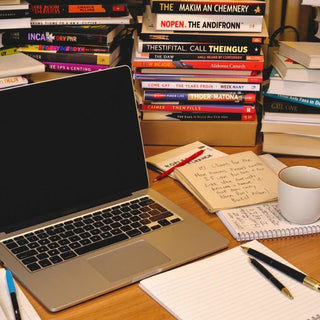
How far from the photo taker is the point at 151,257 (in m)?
0.95

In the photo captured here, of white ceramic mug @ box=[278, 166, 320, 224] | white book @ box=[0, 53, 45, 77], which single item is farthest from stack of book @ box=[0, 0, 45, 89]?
white ceramic mug @ box=[278, 166, 320, 224]

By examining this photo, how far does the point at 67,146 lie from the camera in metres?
1.07

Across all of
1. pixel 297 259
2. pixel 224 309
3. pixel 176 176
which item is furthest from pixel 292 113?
pixel 224 309

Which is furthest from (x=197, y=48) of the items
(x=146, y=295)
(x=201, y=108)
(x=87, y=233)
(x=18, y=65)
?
(x=146, y=295)

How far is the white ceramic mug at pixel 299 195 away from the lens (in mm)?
A: 1012

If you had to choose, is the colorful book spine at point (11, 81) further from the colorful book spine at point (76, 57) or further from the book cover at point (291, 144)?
the book cover at point (291, 144)

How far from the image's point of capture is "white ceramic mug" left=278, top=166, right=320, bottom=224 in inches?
39.8

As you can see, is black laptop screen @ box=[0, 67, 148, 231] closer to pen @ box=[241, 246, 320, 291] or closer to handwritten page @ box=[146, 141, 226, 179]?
handwritten page @ box=[146, 141, 226, 179]

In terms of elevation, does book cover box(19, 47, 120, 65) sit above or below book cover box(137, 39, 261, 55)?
below

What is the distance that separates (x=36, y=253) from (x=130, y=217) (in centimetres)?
18

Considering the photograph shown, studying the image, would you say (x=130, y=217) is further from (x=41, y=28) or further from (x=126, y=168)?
(x=41, y=28)

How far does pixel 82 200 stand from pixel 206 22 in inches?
17.9

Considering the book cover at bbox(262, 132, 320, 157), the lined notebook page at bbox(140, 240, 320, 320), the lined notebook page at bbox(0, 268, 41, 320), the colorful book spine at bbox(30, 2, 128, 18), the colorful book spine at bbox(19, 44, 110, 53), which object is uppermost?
the colorful book spine at bbox(30, 2, 128, 18)

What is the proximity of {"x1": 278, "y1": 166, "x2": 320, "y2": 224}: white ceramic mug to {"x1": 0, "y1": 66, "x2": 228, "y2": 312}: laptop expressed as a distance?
131 millimetres
